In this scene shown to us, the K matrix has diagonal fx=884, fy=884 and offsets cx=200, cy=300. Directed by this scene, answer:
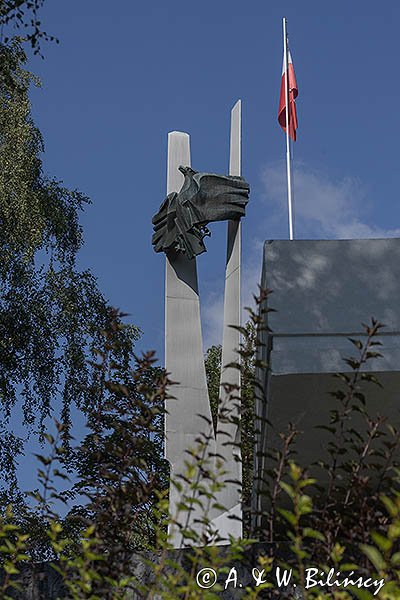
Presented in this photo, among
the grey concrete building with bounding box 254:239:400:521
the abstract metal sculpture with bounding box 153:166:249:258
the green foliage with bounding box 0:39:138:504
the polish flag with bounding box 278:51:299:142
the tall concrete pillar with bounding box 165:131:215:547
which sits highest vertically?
the polish flag with bounding box 278:51:299:142

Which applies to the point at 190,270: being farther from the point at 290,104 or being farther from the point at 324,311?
the point at 290,104

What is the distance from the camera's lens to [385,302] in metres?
4.80

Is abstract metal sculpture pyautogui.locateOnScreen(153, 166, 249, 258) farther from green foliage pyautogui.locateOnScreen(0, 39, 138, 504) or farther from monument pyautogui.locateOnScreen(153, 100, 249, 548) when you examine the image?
green foliage pyautogui.locateOnScreen(0, 39, 138, 504)

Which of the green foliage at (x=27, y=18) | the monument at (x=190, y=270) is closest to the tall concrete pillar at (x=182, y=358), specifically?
the monument at (x=190, y=270)

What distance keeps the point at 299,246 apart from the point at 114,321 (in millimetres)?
1908

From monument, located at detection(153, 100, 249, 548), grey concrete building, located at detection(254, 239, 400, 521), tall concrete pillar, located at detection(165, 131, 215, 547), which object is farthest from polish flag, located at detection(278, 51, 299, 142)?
grey concrete building, located at detection(254, 239, 400, 521)

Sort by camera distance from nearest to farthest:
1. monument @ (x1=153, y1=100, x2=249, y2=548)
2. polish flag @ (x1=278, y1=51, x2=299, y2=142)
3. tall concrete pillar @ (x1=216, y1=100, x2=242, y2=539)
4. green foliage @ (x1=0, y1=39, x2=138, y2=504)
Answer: tall concrete pillar @ (x1=216, y1=100, x2=242, y2=539) < monument @ (x1=153, y1=100, x2=249, y2=548) < polish flag @ (x1=278, y1=51, x2=299, y2=142) < green foliage @ (x1=0, y1=39, x2=138, y2=504)

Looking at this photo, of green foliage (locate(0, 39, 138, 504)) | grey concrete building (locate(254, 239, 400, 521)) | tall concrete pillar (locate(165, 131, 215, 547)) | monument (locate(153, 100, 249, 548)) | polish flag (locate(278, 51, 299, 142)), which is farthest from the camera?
green foliage (locate(0, 39, 138, 504))

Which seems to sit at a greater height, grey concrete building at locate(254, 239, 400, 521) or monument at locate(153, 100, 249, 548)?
monument at locate(153, 100, 249, 548)

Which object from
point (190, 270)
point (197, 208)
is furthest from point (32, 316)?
point (197, 208)

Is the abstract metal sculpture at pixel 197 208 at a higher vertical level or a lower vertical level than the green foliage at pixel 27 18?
lower

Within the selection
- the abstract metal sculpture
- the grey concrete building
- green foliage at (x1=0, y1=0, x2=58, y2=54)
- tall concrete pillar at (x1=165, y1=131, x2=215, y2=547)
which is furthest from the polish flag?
the grey concrete building

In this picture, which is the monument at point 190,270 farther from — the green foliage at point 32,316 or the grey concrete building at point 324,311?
the green foliage at point 32,316

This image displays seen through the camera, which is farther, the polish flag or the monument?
the polish flag
